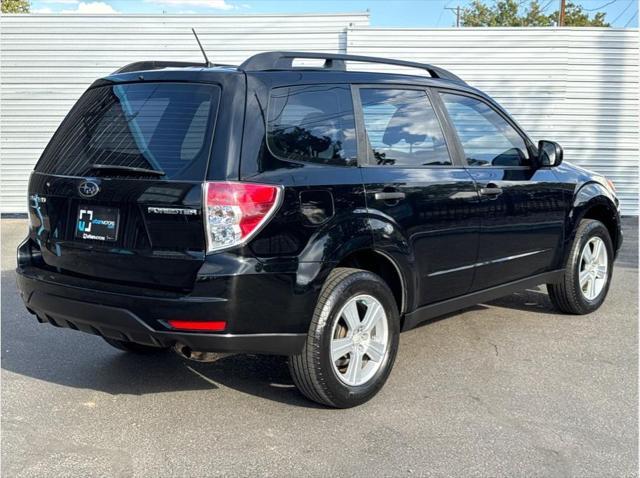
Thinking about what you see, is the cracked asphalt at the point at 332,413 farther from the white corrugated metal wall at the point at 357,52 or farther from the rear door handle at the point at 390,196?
the white corrugated metal wall at the point at 357,52

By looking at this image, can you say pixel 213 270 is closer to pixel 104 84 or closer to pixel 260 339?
pixel 260 339

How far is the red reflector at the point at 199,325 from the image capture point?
10.9ft

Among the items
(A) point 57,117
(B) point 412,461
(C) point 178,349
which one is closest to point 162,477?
(C) point 178,349

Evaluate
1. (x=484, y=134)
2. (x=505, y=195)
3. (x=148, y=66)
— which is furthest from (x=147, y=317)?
(x=484, y=134)

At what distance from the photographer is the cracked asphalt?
3303 mm

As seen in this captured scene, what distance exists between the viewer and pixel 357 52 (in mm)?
11922

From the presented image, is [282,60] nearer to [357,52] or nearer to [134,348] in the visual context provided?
[134,348]

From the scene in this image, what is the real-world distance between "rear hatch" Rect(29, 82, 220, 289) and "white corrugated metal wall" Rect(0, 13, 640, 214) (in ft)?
27.9

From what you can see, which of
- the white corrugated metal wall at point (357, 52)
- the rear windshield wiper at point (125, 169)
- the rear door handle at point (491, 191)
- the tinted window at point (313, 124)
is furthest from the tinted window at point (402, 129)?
the white corrugated metal wall at point (357, 52)

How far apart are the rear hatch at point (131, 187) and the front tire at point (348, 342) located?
0.78m

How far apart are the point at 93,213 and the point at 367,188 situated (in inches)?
59.2

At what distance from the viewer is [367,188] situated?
3900 millimetres

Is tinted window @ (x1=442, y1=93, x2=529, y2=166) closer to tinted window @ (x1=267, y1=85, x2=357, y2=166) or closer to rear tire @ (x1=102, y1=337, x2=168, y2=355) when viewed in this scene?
tinted window @ (x1=267, y1=85, x2=357, y2=166)

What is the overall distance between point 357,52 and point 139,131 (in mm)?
8845
